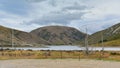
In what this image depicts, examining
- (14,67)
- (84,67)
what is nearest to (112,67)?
(84,67)

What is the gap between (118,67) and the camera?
155 feet

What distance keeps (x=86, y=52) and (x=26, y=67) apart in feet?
158

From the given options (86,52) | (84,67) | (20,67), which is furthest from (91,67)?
(86,52)

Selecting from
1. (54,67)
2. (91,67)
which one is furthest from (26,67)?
(91,67)

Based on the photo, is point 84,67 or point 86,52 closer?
point 84,67

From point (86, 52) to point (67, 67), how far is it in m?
46.4

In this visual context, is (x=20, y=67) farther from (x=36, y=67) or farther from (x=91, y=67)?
(x=91, y=67)

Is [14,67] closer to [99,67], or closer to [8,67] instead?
[8,67]

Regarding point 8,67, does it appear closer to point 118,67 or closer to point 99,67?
point 99,67

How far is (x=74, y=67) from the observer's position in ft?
152

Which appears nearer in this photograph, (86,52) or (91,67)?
(91,67)

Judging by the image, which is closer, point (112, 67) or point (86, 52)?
point (112, 67)

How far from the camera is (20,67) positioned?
152 ft

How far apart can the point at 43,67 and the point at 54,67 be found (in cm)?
178
